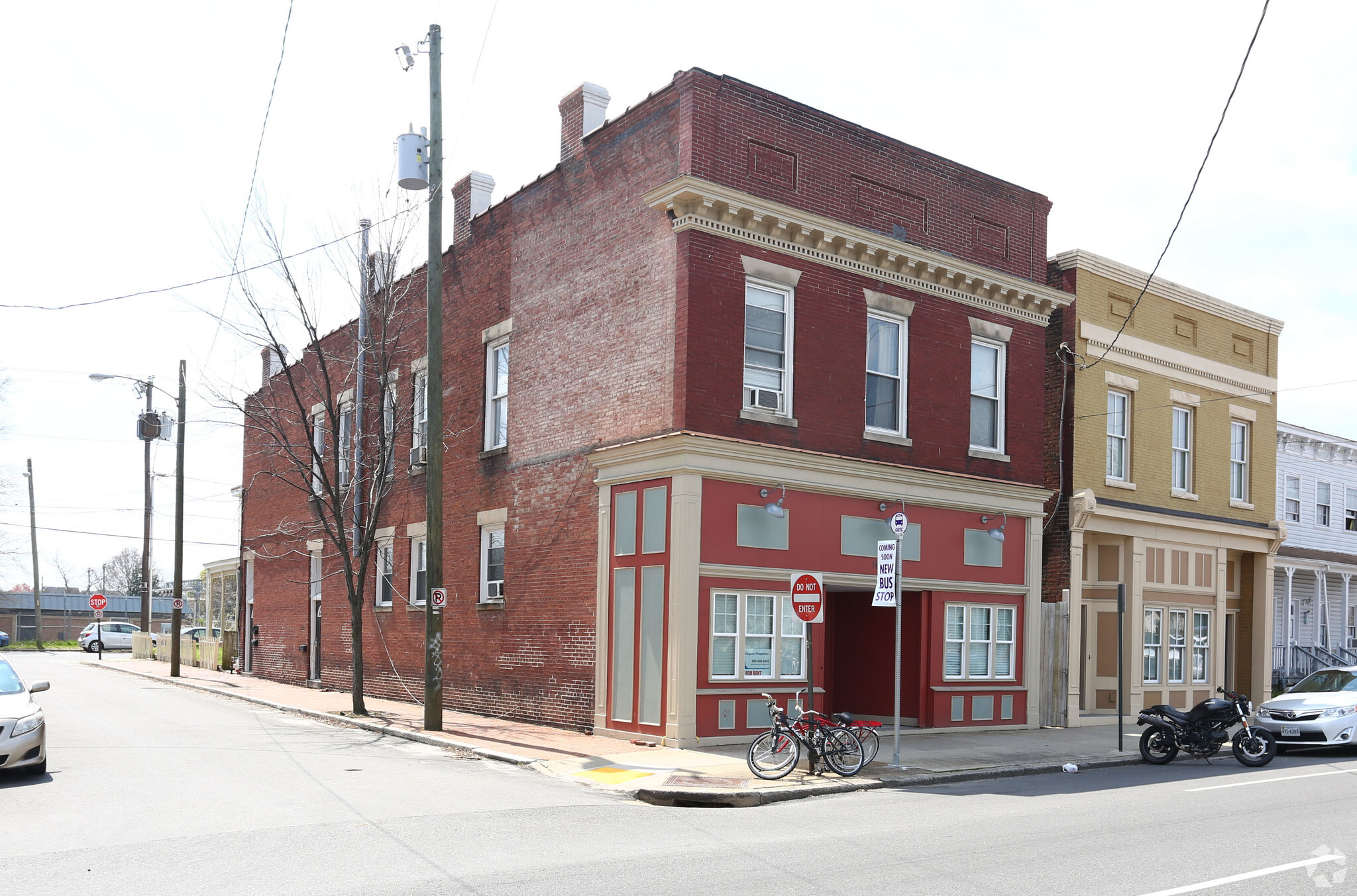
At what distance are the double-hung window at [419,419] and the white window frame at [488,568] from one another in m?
3.61

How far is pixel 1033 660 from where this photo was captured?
2147 centimetres

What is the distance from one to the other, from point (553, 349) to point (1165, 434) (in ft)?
44.7

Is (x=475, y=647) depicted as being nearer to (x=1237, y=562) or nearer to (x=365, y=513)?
(x=365, y=513)

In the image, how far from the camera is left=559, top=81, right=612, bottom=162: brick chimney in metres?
20.2

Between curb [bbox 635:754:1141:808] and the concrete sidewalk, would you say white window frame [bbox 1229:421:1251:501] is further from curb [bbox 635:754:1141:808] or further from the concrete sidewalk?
curb [bbox 635:754:1141:808]

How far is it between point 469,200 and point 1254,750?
17389mm

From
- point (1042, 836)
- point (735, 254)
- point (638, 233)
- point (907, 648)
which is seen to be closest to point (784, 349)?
point (735, 254)

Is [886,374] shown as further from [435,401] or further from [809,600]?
[435,401]

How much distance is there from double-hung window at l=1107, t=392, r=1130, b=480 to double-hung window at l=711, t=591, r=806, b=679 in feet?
30.5

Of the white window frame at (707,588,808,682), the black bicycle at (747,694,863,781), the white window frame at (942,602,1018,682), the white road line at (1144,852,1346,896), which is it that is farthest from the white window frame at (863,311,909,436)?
the white road line at (1144,852,1346,896)

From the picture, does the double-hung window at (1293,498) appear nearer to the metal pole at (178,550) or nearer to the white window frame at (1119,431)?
the white window frame at (1119,431)

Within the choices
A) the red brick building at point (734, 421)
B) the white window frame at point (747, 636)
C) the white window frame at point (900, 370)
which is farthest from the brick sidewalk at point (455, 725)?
the white window frame at point (900, 370)

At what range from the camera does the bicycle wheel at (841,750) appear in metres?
14.2

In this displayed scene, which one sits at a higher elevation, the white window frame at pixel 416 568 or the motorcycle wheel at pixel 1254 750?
the white window frame at pixel 416 568
